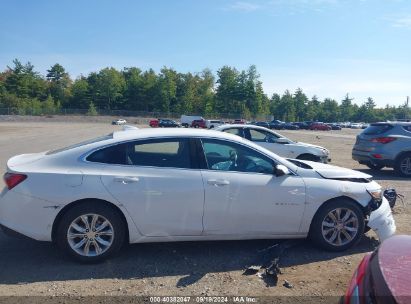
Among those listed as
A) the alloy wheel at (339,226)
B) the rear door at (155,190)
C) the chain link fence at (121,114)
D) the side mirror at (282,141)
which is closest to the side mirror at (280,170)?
the alloy wheel at (339,226)

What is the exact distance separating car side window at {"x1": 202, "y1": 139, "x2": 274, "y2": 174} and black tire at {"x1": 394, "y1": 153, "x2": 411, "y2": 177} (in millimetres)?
8223

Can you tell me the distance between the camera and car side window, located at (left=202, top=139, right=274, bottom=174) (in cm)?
489

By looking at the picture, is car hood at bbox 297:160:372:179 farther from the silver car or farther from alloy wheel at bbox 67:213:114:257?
the silver car

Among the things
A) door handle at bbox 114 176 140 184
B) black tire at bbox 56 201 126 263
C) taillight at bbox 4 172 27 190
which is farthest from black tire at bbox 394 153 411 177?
taillight at bbox 4 172 27 190

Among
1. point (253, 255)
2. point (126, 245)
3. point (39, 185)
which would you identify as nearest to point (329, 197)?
point (253, 255)

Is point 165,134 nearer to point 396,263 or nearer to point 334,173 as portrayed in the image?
point 334,173

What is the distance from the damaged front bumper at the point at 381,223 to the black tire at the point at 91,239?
10.5 feet

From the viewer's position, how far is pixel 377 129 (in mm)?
12039

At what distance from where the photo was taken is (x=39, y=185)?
173 inches

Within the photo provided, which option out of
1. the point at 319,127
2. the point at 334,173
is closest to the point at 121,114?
the point at 319,127

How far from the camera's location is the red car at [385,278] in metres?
1.93

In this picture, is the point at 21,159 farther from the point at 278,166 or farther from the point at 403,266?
the point at 403,266

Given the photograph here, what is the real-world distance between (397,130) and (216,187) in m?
9.21

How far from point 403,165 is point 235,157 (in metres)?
8.63
